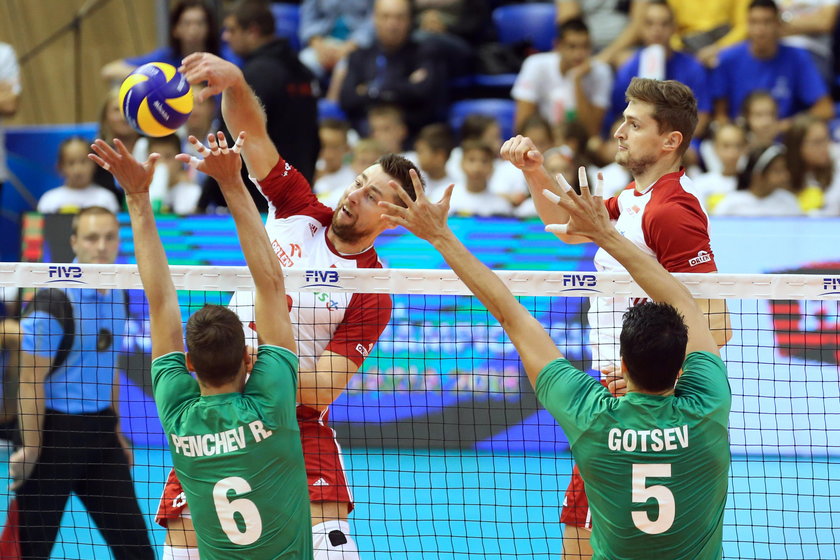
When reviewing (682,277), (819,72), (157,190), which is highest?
(819,72)

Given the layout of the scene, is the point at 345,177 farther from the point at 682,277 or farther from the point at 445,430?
the point at 682,277

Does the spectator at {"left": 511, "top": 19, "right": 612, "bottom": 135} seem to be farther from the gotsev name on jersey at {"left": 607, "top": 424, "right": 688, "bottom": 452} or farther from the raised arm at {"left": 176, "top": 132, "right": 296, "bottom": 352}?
the gotsev name on jersey at {"left": 607, "top": 424, "right": 688, "bottom": 452}

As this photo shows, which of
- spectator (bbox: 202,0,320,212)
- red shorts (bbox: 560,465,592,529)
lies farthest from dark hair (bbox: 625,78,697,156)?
spectator (bbox: 202,0,320,212)

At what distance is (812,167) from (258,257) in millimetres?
8104

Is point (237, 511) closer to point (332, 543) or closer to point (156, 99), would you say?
point (332, 543)

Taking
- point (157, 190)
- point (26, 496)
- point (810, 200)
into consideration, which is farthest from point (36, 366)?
point (810, 200)

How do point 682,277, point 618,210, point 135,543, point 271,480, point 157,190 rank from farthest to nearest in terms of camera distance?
point 157,190, point 135,543, point 618,210, point 682,277, point 271,480

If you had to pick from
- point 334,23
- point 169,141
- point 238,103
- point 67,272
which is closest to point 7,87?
point 169,141

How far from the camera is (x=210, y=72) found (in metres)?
5.53

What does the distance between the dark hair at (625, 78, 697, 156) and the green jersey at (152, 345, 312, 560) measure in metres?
2.39

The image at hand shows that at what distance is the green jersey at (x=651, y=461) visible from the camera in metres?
4.34

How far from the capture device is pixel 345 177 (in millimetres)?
12188

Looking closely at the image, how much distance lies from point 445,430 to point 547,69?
5.58 metres

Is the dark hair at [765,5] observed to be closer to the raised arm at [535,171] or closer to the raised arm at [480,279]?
the raised arm at [535,171]
